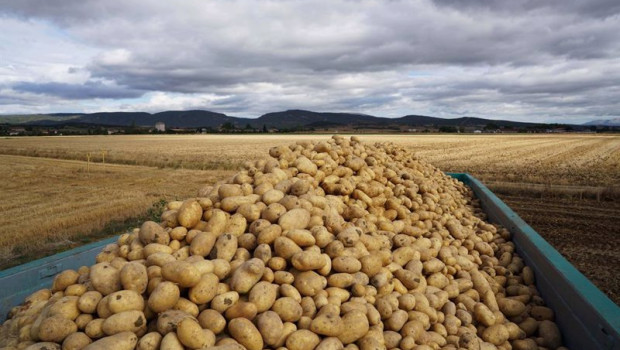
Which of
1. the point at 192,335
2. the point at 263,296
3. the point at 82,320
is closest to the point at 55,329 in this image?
the point at 82,320

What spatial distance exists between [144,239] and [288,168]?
207 centimetres

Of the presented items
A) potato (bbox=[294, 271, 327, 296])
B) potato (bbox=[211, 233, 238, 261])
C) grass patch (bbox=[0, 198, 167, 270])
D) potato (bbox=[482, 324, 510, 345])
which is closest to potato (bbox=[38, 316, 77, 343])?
potato (bbox=[211, 233, 238, 261])

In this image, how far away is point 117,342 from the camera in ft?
7.91

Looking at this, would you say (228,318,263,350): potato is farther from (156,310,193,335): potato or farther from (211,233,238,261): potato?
(211,233,238,261): potato

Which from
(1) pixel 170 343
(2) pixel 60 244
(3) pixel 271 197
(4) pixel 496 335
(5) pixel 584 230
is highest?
(3) pixel 271 197

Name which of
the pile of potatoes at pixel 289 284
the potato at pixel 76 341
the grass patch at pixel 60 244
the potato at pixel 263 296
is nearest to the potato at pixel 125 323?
the pile of potatoes at pixel 289 284

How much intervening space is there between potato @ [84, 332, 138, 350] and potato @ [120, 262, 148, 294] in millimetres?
390

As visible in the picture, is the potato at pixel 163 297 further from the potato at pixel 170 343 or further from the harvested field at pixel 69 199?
the harvested field at pixel 69 199

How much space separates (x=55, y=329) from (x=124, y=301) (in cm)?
42

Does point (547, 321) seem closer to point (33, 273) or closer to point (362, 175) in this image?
point (362, 175)

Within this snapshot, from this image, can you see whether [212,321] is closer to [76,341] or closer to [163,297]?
[163,297]

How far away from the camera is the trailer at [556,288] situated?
267 centimetres

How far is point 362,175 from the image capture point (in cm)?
541

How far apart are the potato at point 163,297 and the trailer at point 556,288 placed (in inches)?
64.0
